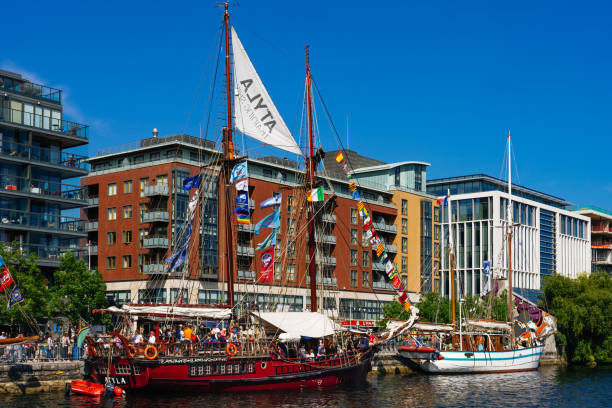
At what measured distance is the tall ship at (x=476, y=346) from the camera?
83938 mm

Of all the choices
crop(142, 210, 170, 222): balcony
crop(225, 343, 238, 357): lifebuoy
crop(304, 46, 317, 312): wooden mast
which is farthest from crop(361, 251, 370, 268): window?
crop(225, 343, 238, 357): lifebuoy

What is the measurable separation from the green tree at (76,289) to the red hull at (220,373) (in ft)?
71.4

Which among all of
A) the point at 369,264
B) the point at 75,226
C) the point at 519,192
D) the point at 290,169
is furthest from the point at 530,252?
the point at 75,226

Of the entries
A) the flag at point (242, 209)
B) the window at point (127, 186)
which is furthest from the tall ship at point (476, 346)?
the window at point (127, 186)

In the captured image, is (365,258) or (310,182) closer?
(310,182)

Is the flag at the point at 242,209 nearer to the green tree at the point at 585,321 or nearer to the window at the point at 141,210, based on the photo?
the window at the point at 141,210

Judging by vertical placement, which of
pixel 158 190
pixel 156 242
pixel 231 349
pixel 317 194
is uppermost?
Answer: pixel 158 190

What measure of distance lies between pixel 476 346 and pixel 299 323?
106ft

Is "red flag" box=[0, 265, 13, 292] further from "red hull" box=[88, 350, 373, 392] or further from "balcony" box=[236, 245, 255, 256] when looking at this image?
"balcony" box=[236, 245, 255, 256]

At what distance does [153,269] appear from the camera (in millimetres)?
101062

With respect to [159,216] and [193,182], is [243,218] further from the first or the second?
[159,216]

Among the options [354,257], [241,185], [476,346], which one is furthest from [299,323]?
[354,257]

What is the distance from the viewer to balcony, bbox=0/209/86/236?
3150 inches

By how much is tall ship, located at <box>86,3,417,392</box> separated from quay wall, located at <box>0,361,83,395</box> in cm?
244
